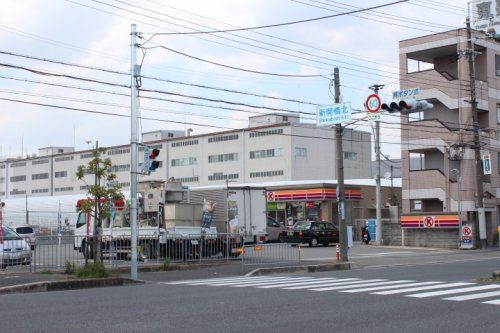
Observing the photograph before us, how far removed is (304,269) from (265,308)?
11.2 m

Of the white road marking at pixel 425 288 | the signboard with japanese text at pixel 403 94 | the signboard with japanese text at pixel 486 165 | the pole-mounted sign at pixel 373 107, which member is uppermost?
the signboard with japanese text at pixel 403 94

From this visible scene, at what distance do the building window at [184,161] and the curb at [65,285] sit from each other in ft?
187

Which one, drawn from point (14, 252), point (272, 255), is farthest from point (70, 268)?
point (272, 255)

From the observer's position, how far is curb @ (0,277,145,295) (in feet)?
52.6

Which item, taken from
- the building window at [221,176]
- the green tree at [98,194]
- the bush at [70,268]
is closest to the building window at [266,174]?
the building window at [221,176]

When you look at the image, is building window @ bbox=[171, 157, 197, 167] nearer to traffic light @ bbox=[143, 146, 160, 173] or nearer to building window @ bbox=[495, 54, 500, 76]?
building window @ bbox=[495, 54, 500, 76]

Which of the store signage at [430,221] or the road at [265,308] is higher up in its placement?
the store signage at [430,221]

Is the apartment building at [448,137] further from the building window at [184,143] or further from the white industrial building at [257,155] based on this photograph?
the building window at [184,143]

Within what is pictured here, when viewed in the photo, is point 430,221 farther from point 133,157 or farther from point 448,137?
point 133,157

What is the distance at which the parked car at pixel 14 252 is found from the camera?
21411mm

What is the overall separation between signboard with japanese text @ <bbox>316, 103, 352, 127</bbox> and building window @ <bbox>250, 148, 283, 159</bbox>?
42.3 metres

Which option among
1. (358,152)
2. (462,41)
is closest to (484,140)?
(462,41)

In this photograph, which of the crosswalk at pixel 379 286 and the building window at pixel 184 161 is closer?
the crosswalk at pixel 379 286

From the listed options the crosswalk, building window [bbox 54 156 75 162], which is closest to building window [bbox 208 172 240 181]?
building window [bbox 54 156 75 162]
